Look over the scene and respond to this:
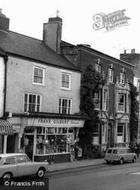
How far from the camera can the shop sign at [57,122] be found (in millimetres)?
30656

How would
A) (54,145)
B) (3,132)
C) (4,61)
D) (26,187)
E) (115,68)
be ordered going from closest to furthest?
(26,187) → (3,132) → (4,61) → (54,145) → (115,68)

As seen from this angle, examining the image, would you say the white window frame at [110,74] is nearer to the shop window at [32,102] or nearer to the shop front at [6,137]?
the shop window at [32,102]

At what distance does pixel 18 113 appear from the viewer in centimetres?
2955

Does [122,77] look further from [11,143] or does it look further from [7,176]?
[7,176]

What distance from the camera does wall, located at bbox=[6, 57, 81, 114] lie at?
2934 centimetres

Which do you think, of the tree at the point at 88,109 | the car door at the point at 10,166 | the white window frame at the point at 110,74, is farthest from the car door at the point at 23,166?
the white window frame at the point at 110,74

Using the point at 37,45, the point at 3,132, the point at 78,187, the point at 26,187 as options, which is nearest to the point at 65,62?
the point at 37,45

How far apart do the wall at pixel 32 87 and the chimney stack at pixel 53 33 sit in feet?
13.4

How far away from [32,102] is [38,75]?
235 cm

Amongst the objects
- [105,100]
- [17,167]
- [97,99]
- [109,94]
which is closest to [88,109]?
[97,99]

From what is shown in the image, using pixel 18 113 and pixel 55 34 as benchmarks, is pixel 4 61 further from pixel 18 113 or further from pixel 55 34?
pixel 55 34

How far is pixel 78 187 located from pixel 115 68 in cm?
2721

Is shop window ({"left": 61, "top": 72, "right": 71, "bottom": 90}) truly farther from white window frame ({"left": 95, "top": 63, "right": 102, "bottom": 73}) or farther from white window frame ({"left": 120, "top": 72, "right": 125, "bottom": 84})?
white window frame ({"left": 120, "top": 72, "right": 125, "bottom": 84})

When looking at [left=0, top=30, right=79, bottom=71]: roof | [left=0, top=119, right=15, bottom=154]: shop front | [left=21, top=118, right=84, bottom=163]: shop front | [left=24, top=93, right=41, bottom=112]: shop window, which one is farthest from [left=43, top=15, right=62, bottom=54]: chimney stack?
[left=0, top=119, right=15, bottom=154]: shop front
